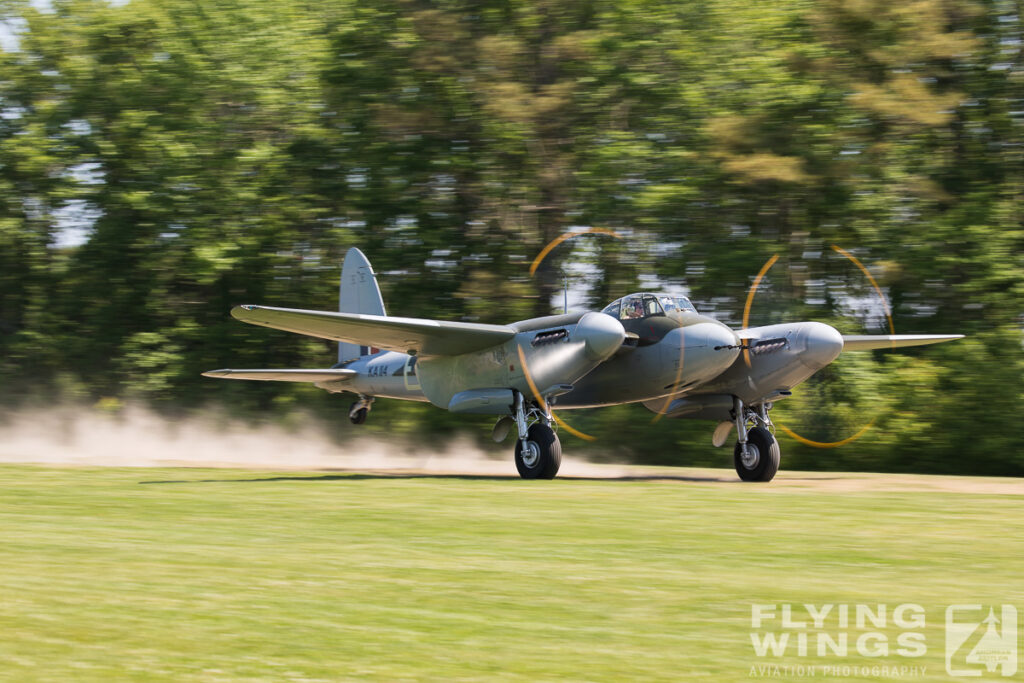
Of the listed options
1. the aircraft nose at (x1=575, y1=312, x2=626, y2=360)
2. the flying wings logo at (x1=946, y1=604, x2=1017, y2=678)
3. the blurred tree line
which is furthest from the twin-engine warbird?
the flying wings logo at (x1=946, y1=604, x2=1017, y2=678)

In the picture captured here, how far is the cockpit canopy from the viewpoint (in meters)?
18.7

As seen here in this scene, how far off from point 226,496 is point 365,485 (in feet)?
9.33

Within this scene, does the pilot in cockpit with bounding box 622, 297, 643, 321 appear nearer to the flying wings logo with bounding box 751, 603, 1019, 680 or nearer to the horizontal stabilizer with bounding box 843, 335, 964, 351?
the horizontal stabilizer with bounding box 843, 335, 964, 351

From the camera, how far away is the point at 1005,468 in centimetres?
2494

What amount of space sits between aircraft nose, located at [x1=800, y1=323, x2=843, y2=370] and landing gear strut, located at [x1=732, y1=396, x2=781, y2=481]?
4.64ft

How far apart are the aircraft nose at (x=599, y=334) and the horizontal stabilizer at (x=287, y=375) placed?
7.36m

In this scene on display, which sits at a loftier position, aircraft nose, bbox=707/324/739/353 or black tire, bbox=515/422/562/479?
aircraft nose, bbox=707/324/739/353

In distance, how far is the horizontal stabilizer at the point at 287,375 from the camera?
71.6ft

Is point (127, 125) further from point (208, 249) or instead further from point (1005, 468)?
point (1005, 468)

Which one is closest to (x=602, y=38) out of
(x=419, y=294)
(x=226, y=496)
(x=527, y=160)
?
(x=527, y=160)

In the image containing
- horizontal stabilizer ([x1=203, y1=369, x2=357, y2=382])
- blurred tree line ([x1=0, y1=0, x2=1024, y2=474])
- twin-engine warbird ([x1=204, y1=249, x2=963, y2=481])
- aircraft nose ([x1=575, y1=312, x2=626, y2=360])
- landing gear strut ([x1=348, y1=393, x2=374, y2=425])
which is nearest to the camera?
aircraft nose ([x1=575, y1=312, x2=626, y2=360])

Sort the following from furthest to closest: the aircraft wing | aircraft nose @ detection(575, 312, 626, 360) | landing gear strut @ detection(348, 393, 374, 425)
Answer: landing gear strut @ detection(348, 393, 374, 425)
aircraft nose @ detection(575, 312, 626, 360)
the aircraft wing

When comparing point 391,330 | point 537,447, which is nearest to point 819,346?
point 537,447

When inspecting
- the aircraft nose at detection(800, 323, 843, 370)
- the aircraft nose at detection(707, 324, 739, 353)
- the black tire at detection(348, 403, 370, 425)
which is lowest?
the black tire at detection(348, 403, 370, 425)
